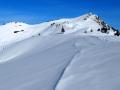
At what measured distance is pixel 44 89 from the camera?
10734 millimetres

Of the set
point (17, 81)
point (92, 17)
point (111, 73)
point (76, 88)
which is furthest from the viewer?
point (92, 17)

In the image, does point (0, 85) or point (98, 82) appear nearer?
point (98, 82)

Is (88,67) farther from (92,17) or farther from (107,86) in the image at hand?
(92,17)

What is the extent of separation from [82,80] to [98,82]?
807mm

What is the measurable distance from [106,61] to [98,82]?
2894 mm

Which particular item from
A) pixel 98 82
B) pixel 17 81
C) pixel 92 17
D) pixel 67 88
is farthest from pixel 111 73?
pixel 92 17

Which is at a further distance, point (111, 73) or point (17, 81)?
point (17, 81)

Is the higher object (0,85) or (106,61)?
(106,61)

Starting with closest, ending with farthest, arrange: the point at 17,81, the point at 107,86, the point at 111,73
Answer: the point at 107,86 → the point at 111,73 → the point at 17,81

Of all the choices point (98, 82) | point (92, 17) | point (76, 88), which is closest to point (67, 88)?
point (76, 88)

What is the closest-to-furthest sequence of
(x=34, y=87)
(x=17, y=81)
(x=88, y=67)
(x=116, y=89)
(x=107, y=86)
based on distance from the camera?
(x=116, y=89)
(x=107, y=86)
(x=34, y=87)
(x=88, y=67)
(x=17, y=81)

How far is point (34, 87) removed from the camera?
11430 mm

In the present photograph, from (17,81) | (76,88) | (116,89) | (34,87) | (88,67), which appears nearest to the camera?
(116,89)

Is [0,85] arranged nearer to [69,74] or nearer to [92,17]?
[69,74]
